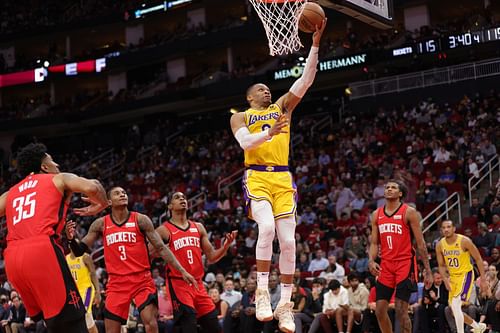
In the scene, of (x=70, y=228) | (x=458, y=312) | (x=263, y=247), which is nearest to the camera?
(x=263, y=247)

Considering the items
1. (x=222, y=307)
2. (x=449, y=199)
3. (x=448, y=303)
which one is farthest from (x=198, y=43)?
(x=448, y=303)

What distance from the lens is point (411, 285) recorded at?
1006 centimetres

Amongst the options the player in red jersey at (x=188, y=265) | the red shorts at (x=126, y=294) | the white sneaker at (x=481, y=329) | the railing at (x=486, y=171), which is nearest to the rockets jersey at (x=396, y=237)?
the player in red jersey at (x=188, y=265)

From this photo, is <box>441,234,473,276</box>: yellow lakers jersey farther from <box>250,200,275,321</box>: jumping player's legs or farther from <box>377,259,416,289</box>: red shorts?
<box>250,200,275,321</box>: jumping player's legs

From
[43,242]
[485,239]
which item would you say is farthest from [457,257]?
[43,242]

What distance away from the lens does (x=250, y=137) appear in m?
8.20

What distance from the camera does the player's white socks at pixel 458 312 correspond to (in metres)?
12.5

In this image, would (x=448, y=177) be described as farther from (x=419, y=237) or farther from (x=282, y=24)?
(x=282, y=24)

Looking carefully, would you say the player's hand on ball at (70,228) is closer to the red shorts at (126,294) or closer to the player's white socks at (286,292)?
the red shorts at (126,294)

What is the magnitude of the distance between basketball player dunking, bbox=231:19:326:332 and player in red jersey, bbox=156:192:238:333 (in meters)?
1.42

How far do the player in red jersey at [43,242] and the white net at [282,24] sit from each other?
3467 millimetres

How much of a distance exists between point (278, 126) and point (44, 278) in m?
2.80

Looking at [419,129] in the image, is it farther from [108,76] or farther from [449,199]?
[108,76]

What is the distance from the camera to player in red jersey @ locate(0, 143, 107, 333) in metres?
6.37
